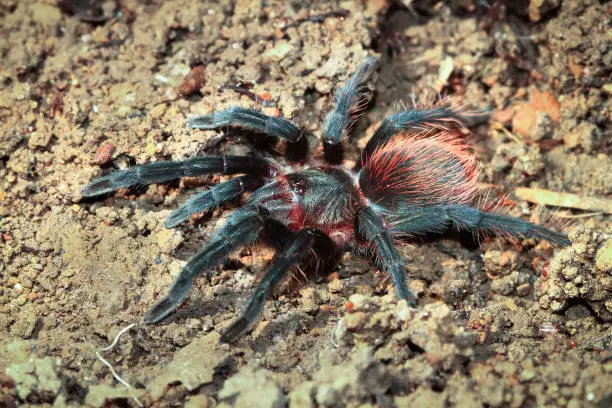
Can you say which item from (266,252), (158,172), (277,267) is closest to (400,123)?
(266,252)

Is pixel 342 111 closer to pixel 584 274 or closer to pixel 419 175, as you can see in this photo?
pixel 419 175

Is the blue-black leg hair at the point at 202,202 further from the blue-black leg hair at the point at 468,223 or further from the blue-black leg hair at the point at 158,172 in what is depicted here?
the blue-black leg hair at the point at 468,223

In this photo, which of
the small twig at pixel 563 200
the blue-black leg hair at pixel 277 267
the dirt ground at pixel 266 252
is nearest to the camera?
the dirt ground at pixel 266 252

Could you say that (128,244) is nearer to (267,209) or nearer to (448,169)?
(267,209)

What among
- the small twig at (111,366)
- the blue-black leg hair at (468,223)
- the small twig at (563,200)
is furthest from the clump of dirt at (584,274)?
the small twig at (111,366)

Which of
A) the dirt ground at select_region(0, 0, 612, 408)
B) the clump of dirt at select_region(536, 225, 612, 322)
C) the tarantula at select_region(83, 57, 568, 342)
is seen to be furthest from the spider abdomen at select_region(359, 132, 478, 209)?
the clump of dirt at select_region(536, 225, 612, 322)
